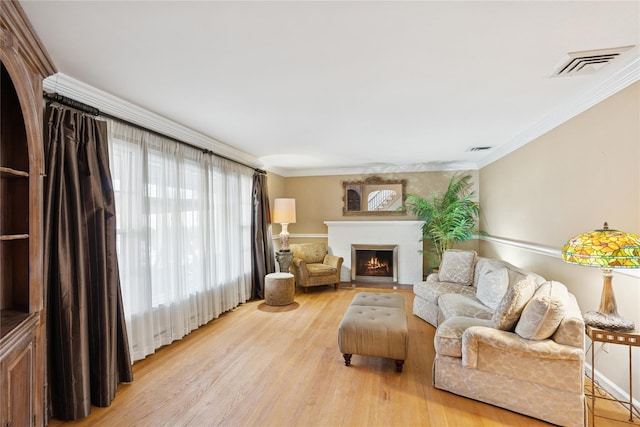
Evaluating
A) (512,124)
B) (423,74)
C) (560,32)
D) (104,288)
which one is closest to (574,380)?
(560,32)

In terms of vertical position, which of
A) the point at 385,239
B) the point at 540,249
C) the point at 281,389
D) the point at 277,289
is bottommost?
the point at 281,389

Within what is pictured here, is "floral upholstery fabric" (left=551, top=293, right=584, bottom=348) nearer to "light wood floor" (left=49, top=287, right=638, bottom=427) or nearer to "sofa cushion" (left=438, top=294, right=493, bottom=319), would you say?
"light wood floor" (left=49, top=287, right=638, bottom=427)

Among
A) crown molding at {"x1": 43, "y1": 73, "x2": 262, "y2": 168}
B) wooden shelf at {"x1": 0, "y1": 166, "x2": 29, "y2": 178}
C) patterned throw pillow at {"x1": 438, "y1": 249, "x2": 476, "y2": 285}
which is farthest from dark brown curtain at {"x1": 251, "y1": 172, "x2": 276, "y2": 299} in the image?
wooden shelf at {"x1": 0, "y1": 166, "x2": 29, "y2": 178}

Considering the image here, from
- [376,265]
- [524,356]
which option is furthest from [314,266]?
[524,356]

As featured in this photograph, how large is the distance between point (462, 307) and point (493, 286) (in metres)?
0.45

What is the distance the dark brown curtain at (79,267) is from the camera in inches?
76.9

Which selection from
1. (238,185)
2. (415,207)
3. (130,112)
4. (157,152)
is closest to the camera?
(130,112)

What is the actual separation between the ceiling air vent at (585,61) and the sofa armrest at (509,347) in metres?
1.87

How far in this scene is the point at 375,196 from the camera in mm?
6086

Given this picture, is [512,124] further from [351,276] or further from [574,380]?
[351,276]

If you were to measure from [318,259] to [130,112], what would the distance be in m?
4.10

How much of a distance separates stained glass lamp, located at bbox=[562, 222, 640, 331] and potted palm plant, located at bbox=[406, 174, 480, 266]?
3.12m

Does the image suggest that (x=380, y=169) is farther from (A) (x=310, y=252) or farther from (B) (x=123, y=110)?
(B) (x=123, y=110)

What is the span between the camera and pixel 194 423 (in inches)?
76.2
